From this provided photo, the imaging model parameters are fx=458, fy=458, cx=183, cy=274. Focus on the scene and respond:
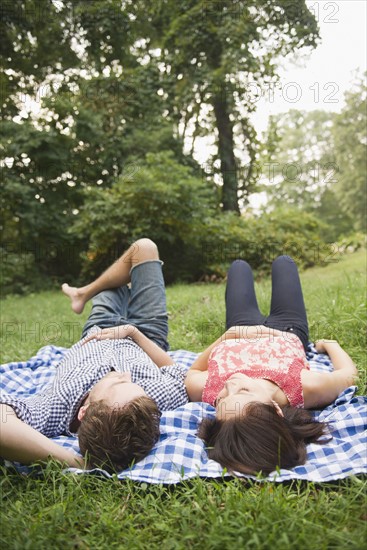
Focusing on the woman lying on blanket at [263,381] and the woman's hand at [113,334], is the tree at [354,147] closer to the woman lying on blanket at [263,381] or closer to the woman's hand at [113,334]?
the woman lying on blanket at [263,381]

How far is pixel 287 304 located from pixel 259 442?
1471 millimetres

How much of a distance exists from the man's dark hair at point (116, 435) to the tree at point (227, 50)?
9047 mm

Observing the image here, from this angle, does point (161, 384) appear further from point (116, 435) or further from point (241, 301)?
point (241, 301)

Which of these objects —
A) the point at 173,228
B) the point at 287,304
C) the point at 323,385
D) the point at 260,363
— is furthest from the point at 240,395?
the point at 173,228

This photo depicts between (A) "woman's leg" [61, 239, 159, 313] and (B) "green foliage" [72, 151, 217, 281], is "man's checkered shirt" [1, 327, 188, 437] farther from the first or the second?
(B) "green foliage" [72, 151, 217, 281]

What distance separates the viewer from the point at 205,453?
76.2 inches

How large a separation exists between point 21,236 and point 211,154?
17.4 ft

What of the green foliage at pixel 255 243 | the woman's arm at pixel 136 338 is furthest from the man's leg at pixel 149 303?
the green foliage at pixel 255 243

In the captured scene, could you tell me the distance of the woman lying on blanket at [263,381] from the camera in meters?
1.80

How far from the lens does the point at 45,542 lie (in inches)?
55.8

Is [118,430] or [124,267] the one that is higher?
[124,267]

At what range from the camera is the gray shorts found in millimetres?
3170

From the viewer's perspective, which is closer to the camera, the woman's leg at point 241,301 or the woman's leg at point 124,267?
the woman's leg at point 241,301

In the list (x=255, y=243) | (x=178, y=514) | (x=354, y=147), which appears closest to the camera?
(x=178, y=514)
